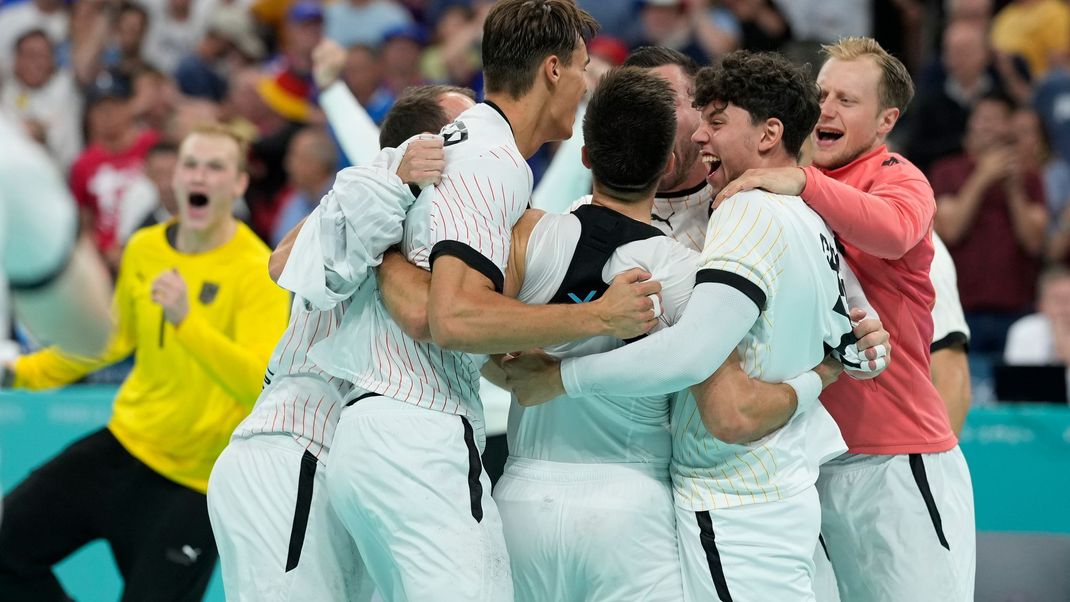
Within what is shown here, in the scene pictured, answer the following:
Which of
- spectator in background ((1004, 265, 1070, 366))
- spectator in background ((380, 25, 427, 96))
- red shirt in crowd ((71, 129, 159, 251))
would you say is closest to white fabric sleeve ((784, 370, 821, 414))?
spectator in background ((1004, 265, 1070, 366))

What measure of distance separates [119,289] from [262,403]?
2148 mm

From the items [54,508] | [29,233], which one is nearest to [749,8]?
[54,508]

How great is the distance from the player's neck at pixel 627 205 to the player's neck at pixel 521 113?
0.93 feet

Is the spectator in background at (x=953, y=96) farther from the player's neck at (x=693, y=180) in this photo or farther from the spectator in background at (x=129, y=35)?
the spectator in background at (x=129, y=35)

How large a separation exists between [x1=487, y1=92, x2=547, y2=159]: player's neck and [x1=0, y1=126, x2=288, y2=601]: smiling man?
188 cm

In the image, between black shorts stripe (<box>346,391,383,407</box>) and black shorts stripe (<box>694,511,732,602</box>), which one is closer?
black shorts stripe (<box>694,511,732,602</box>)

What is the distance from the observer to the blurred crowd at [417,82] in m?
9.19

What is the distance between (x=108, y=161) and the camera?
37.8 ft

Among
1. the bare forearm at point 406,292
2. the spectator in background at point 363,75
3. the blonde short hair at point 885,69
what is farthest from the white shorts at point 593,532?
the spectator in background at point 363,75

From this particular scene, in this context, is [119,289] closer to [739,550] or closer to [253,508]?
[253,508]

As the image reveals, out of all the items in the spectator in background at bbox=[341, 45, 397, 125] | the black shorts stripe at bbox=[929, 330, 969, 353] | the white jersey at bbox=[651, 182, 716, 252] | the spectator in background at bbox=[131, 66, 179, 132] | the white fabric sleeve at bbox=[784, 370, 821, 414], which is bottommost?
the spectator in background at bbox=[131, 66, 179, 132]

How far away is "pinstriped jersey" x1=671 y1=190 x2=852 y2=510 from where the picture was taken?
3.65m

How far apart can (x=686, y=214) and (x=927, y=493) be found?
3.74 ft

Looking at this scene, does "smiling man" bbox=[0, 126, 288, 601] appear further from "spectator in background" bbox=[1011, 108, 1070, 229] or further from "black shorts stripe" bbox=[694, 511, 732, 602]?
"spectator in background" bbox=[1011, 108, 1070, 229]
